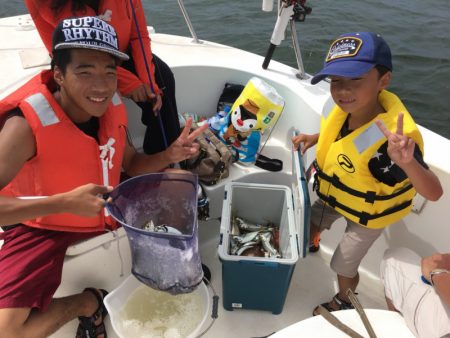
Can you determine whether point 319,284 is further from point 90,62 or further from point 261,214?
point 90,62

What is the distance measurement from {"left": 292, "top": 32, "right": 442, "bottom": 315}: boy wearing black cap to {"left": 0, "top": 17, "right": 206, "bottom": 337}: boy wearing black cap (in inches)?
27.4

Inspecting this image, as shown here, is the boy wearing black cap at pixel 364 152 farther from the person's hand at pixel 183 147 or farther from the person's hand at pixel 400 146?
the person's hand at pixel 183 147

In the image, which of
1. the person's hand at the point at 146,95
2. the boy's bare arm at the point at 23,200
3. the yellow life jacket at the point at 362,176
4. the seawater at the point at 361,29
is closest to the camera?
the boy's bare arm at the point at 23,200

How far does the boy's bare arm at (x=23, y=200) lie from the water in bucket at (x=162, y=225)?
0.11 metres

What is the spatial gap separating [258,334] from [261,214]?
2.20 feet

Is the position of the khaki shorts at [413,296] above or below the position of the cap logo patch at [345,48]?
below

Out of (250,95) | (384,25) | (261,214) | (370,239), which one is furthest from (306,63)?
(370,239)

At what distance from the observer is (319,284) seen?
7.20 ft

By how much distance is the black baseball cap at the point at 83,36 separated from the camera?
133cm

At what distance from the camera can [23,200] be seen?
130 centimetres

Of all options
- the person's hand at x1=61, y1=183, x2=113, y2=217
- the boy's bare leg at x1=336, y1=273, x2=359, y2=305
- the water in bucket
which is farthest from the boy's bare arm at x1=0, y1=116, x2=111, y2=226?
the boy's bare leg at x1=336, y1=273, x2=359, y2=305

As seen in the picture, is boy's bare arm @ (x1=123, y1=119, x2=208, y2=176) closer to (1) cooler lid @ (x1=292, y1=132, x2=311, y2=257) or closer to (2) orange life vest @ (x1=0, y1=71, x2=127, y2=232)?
(2) orange life vest @ (x1=0, y1=71, x2=127, y2=232)

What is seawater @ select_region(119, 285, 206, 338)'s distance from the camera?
1.69 meters

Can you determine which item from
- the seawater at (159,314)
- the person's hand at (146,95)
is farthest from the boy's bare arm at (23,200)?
the person's hand at (146,95)
